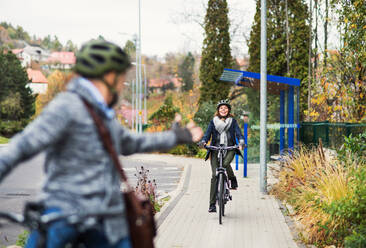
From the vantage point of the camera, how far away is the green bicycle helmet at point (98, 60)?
2.46 m

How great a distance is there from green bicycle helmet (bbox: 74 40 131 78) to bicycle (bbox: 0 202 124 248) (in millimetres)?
659

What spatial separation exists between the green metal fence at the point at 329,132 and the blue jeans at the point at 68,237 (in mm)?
7151

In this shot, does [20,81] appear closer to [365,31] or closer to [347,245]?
[365,31]

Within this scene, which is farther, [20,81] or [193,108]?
[20,81]

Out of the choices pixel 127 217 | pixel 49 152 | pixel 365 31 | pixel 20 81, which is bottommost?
pixel 127 217

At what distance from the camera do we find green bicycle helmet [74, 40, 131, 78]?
2.46m

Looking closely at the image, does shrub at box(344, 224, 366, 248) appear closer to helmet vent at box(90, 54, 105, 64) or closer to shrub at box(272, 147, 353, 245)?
shrub at box(272, 147, 353, 245)

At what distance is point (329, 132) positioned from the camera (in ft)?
35.8

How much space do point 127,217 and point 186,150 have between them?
21.8 meters

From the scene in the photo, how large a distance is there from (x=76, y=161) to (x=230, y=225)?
17.7 feet

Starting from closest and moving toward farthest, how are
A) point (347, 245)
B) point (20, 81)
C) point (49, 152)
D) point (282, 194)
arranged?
point (49, 152) < point (347, 245) < point (282, 194) < point (20, 81)

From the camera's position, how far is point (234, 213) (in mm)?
8492

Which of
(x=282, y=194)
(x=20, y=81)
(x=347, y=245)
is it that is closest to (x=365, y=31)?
(x=282, y=194)

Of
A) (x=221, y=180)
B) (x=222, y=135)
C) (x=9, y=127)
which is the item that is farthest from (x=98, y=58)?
(x=9, y=127)
